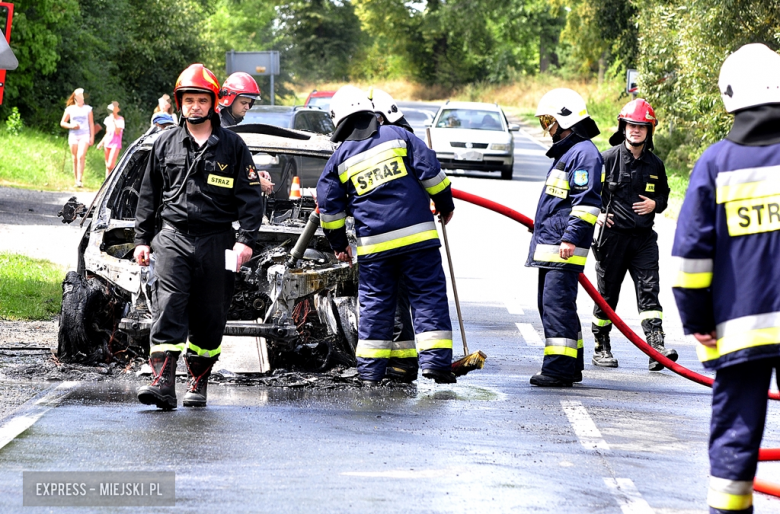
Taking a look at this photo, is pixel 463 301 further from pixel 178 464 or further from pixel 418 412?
pixel 178 464

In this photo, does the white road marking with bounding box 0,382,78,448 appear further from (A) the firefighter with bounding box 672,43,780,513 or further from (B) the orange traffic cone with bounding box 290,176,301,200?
(A) the firefighter with bounding box 672,43,780,513

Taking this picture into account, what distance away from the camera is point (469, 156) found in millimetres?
26828

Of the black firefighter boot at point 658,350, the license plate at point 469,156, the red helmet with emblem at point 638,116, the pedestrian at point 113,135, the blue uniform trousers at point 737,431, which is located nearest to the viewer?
the blue uniform trousers at point 737,431

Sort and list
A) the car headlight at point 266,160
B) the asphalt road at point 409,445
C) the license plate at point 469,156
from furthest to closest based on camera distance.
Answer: the license plate at point 469,156, the car headlight at point 266,160, the asphalt road at point 409,445

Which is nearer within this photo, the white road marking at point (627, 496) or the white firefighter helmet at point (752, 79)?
the white firefighter helmet at point (752, 79)

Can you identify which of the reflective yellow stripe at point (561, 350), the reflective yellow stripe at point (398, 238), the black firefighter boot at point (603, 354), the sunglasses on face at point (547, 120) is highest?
the sunglasses on face at point (547, 120)

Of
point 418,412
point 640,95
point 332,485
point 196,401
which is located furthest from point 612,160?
point 640,95

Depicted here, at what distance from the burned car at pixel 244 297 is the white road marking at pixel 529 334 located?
6.04 ft

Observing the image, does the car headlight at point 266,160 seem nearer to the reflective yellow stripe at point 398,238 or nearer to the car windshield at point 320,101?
the reflective yellow stripe at point 398,238

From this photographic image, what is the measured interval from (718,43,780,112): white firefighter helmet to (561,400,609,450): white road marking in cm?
225

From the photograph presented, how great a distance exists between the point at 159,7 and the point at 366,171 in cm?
3052

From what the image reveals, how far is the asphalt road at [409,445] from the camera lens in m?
5.19

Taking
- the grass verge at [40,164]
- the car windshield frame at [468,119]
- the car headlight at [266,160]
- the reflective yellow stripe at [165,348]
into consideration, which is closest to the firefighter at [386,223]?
the reflective yellow stripe at [165,348]

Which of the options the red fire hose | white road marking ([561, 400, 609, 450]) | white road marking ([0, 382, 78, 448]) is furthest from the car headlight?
white road marking ([561, 400, 609, 450])
